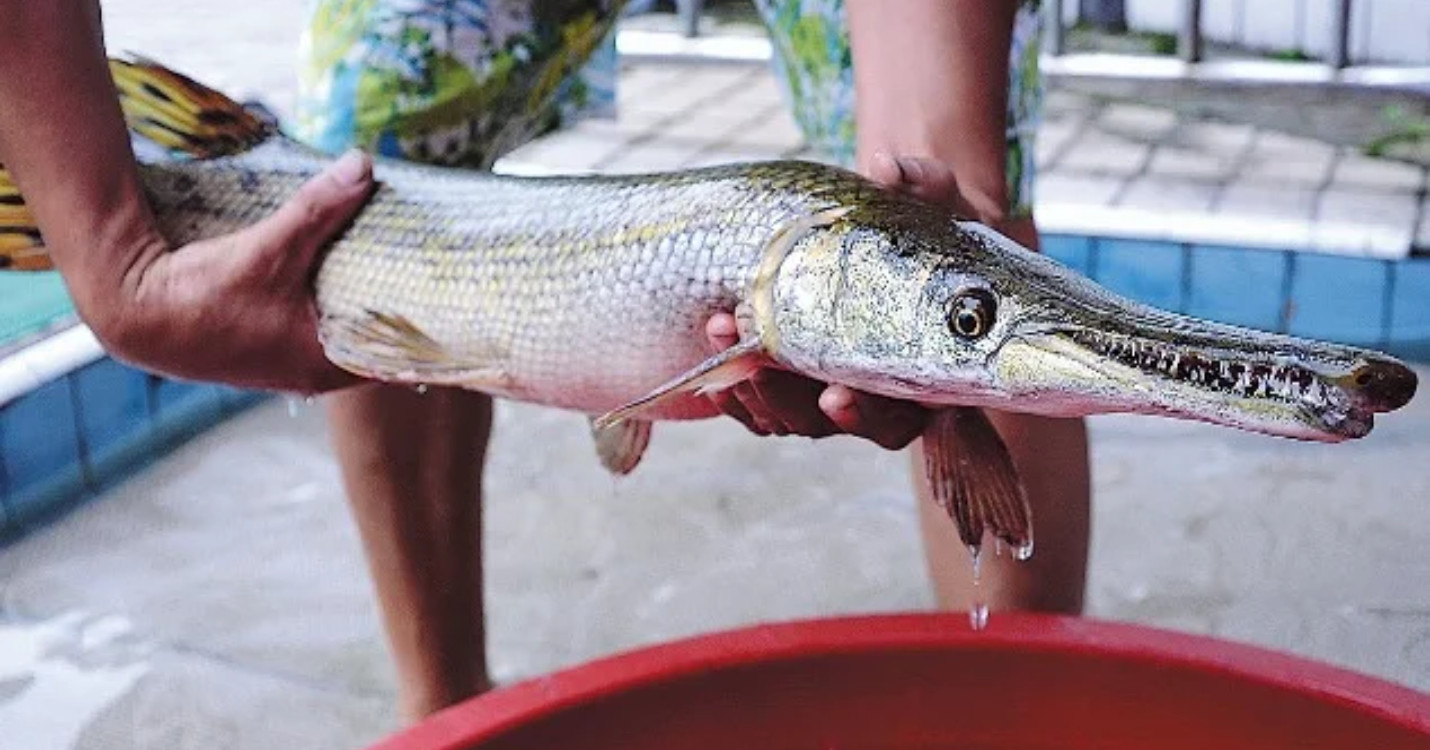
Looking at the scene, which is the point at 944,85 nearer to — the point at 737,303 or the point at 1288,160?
the point at 737,303

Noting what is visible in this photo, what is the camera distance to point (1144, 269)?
3.84 meters

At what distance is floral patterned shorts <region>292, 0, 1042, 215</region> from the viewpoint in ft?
5.92

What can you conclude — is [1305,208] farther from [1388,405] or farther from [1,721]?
[1388,405]

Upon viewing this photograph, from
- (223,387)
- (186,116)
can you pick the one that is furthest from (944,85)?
(223,387)

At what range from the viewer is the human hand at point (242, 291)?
1.62 meters

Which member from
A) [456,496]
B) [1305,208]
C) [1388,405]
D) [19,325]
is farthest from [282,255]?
[1305,208]

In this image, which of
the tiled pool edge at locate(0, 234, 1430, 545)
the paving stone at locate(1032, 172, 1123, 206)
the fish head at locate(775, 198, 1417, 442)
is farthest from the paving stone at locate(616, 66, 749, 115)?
the fish head at locate(775, 198, 1417, 442)

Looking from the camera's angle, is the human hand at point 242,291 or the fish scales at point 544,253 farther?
the human hand at point 242,291

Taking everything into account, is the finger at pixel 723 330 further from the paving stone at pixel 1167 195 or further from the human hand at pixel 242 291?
the paving stone at pixel 1167 195

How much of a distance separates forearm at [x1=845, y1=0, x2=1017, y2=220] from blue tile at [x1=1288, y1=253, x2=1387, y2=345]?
2262 millimetres

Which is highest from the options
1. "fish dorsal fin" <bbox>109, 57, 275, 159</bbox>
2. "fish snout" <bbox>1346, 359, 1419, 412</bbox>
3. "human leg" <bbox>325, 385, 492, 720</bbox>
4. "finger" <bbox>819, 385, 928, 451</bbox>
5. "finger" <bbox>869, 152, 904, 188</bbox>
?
"fish snout" <bbox>1346, 359, 1419, 412</bbox>

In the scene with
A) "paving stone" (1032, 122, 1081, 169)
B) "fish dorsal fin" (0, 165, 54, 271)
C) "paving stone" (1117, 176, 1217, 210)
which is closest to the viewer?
"fish dorsal fin" (0, 165, 54, 271)

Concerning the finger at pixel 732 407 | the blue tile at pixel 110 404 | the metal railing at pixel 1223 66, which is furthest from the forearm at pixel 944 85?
the metal railing at pixel 1223 66

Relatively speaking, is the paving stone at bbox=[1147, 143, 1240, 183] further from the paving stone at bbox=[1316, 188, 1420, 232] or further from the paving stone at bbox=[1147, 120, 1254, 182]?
the paving stone at bbox=[1316, 188, 1420, 232]
